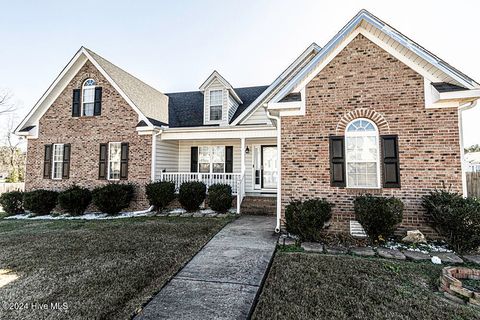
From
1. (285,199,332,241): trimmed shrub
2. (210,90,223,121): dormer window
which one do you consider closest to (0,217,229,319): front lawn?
(285,199,332,241): trimmed shrub

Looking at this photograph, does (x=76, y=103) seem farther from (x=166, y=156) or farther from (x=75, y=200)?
(x=166, y=156)

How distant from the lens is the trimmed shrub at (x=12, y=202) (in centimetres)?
1090

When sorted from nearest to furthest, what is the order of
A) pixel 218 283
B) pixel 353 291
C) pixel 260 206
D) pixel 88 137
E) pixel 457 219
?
pixel 353 291, pixel 218 283, pixel 457 219, pixel 260 206, pixel 88 137


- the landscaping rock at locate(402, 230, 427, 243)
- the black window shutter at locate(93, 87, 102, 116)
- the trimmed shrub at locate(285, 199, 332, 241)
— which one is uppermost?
the black window shutter at locate(93, 87, 102, 116)

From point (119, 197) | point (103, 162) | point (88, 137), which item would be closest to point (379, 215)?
point (119, 197)

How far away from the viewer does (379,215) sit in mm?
5539

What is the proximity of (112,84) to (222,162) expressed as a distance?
625cm

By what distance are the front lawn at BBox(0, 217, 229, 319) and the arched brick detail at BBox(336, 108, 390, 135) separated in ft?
15.0

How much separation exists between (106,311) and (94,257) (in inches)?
96.4

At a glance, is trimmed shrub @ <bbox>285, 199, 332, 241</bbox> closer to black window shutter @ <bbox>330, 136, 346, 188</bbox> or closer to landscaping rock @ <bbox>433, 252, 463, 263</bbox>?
black window shutter @ <bbox>330, 136, 346, 188</bbox>

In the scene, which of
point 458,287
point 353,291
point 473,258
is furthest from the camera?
point 473,258

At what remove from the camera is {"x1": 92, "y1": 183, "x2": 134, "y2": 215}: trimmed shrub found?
32.7 ft

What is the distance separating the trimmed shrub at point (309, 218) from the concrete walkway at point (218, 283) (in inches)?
27.0

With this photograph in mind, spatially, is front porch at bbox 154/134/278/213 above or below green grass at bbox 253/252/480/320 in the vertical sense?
above
